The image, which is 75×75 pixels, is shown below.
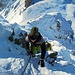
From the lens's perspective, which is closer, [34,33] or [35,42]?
[34,33]

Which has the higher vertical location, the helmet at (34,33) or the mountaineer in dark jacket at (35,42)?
the helmet at (34,33)

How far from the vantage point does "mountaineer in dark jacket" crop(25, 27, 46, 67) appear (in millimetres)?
12787

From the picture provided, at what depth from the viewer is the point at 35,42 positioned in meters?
13.2

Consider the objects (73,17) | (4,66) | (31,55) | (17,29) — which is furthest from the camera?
(73,17)

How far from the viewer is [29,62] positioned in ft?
44.3

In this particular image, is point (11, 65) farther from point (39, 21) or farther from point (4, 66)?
point (39, 21)

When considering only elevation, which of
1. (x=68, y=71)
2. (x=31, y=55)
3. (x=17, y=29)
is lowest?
(x=68, y=71)

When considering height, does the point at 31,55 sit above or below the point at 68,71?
above

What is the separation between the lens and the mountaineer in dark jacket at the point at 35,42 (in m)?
12.8

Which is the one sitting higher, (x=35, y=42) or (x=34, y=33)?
(x=34, y=33)

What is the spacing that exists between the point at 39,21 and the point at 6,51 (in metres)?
20.2

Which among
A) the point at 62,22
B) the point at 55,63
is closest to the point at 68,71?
the point at 55,63

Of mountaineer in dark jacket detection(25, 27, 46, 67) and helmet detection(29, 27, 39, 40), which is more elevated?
helmet detection(29, 27, 39, 40)

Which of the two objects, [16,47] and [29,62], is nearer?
[29,62]
